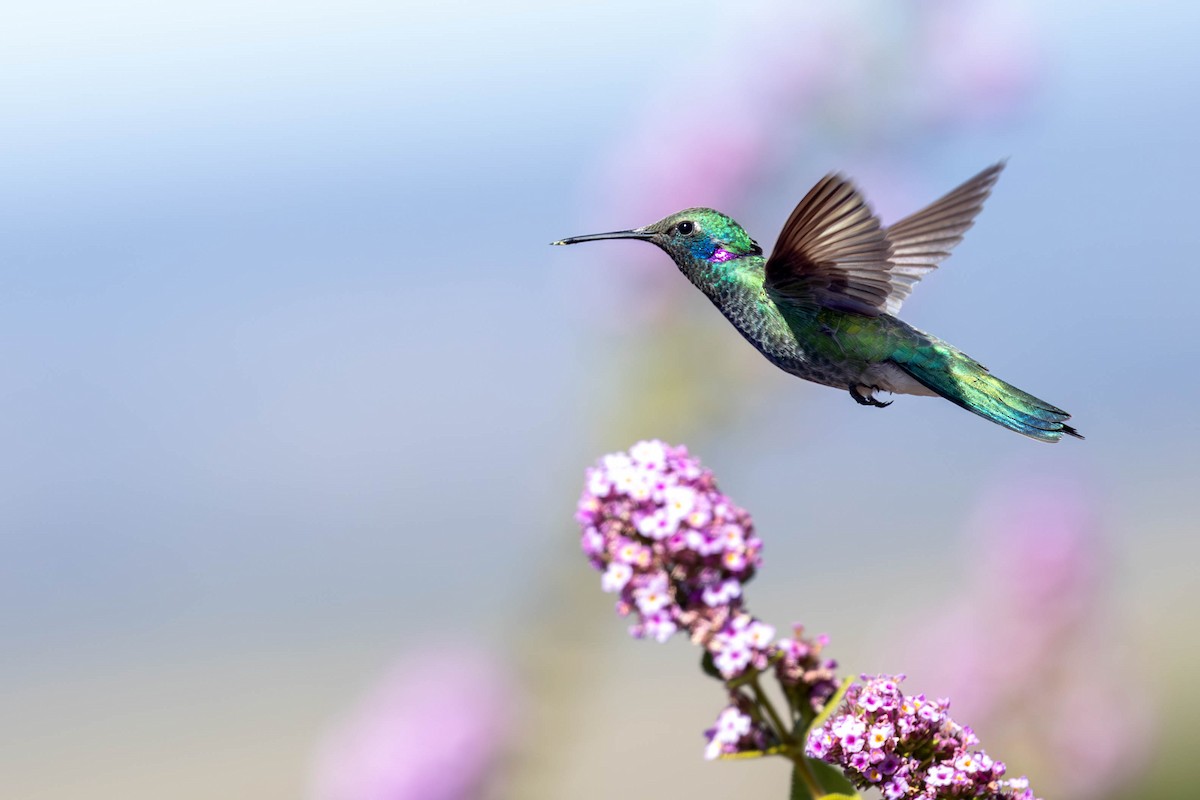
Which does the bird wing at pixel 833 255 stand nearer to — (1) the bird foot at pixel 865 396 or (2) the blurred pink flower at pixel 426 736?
(1) the bird foot at pixel 865 396

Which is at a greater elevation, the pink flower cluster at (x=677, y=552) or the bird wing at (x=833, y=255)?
the bird wing at (x=833, y=255)

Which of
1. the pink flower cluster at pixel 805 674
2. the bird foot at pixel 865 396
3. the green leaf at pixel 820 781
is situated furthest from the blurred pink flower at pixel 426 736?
the green leaf at pixel 820 781

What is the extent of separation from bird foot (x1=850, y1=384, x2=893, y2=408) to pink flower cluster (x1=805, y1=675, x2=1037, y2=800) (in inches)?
41.0

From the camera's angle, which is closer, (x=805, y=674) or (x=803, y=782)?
(x=803, y=782)

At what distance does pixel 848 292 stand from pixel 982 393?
15.6 inches

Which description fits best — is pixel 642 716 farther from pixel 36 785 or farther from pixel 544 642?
pixel 544 642

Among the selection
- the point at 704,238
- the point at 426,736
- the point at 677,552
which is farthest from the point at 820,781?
the point at 426,736

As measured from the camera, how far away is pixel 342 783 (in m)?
6.02

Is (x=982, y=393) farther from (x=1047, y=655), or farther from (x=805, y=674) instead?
(x=1047, y=655)

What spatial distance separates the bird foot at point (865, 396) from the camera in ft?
11.0

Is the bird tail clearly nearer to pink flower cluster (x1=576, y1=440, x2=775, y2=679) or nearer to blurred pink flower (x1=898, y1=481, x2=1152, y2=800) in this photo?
pink flower cluster (x1=576, y1=440, x2=775, y2=679)

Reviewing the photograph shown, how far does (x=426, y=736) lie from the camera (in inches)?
231

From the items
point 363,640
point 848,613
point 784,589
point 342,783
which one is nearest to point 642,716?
point 848,613

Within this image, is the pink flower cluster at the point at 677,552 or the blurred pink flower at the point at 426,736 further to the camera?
the blurred pink flower at the point at 426,736
